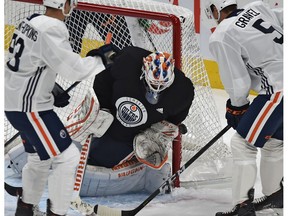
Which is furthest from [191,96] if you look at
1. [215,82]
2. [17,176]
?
[215,82]

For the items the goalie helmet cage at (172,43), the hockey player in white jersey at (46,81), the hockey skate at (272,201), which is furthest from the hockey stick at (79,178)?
the hockey skate at (272,201)

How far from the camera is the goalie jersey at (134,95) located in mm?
2904

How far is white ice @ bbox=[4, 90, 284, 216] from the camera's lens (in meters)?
2.97

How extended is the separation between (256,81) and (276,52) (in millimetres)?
174

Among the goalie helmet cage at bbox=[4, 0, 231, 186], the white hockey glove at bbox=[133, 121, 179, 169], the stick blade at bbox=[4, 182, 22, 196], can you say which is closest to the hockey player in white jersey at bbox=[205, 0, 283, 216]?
the white hockey glove at bbox=[133, 121, 179, 169]

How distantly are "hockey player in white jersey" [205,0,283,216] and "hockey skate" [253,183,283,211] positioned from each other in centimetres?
15

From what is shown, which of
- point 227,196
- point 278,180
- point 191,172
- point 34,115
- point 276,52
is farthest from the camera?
point 191,172

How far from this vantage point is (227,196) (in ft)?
10.5

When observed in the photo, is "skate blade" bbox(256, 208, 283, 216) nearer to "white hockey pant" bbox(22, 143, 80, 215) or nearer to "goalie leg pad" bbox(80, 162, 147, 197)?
"goalie leg pad" bbox(80, 162, 147, 197)

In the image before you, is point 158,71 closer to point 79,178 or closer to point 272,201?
point 79,178

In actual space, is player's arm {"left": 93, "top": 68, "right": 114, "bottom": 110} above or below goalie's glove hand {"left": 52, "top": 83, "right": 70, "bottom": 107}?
below

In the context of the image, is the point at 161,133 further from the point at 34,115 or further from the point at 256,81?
the point at 34,115

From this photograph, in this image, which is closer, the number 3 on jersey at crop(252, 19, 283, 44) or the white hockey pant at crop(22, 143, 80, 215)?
the white hockey pant at crop(22, 143, 80, 215)

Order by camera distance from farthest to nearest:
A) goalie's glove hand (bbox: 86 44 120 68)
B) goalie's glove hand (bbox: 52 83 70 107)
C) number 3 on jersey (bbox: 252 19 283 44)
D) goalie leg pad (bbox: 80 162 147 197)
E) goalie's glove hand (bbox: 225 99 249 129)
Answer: goalie leg pad (bbox: 80 162 147 197) < goalie's glove hand (bbox: 225 99 249 129) < number 3 on jersey (bbox: 252 19 283 44) < goalie's glove hand (bbox: 52 83 70 107) < goalie's glove hand (bbox: 86 44 120 68)
